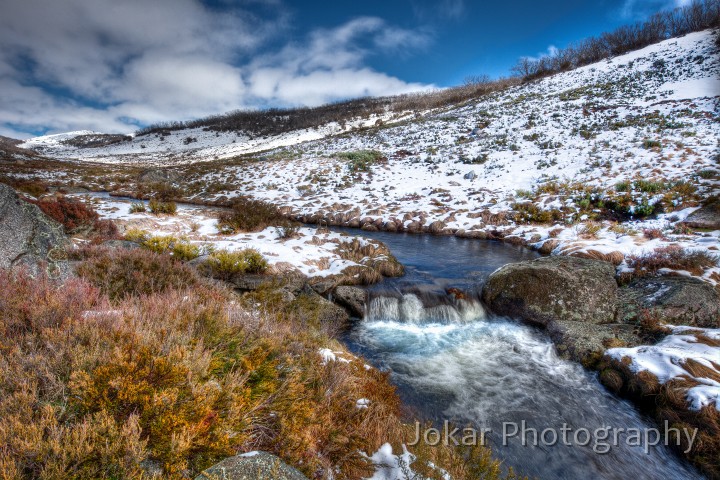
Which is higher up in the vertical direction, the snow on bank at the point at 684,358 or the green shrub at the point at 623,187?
the green shrub at the point at 623,187

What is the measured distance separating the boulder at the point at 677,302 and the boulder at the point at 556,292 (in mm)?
331

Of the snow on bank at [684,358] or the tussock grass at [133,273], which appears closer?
the snow on bank at [684,358]

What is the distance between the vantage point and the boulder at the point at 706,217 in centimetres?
975

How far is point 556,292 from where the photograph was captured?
265 inches

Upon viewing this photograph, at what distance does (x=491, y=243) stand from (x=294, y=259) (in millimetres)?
8279

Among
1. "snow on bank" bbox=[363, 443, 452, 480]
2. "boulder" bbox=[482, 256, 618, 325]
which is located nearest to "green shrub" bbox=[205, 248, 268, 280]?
"snow on bank" bbox=[363, 443, 452, 480]

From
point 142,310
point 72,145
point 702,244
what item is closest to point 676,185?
point 702,244

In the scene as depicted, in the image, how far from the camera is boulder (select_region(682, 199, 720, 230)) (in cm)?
975

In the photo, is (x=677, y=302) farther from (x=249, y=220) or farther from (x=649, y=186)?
(x=249, y=220)

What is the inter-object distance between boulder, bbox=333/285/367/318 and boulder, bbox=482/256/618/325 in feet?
9.86

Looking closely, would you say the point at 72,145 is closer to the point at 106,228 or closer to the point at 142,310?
the point at 106,228

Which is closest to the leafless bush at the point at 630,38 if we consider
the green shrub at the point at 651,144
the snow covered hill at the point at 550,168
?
the snow covered hill at the point at 550,168

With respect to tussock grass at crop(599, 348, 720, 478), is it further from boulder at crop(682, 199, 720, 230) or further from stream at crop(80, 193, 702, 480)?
boulder at crop(682, 199, 720, 230)

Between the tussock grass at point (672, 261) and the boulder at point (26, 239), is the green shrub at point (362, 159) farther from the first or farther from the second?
the boulder at point (26, 239)
